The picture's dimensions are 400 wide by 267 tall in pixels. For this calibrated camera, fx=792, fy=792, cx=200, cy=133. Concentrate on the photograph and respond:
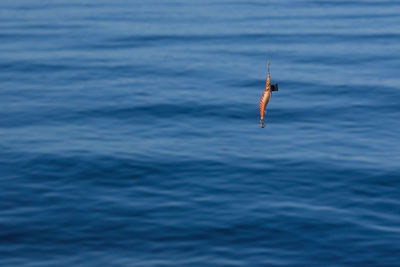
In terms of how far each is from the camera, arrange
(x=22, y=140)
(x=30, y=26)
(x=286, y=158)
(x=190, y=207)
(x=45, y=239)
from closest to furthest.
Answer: (x=45, y=239)
(x=190, y=207)
(x=286, y=158)
(x=22, y=140)
(x=30, y=26)

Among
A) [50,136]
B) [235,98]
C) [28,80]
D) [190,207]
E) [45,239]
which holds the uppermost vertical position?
[28,80]

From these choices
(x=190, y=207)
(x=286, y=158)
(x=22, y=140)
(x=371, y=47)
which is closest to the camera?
(x=190, y=207)

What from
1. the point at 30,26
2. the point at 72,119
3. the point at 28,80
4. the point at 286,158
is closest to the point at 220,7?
the point at 30,26

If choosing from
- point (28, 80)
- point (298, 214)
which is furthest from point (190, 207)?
point (28, 80)

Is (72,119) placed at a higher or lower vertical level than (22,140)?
higher

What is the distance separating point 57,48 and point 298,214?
60.3 ft

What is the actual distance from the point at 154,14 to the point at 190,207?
2422 cm

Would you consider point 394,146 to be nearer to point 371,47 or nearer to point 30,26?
point 371,47

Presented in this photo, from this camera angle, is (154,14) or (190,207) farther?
(154,14)

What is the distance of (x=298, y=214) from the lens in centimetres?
1727

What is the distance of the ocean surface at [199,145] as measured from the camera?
52.9 feet

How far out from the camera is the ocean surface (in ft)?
52.9

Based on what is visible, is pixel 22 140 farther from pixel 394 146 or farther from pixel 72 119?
pixel 394 146

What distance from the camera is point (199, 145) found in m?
21.7
